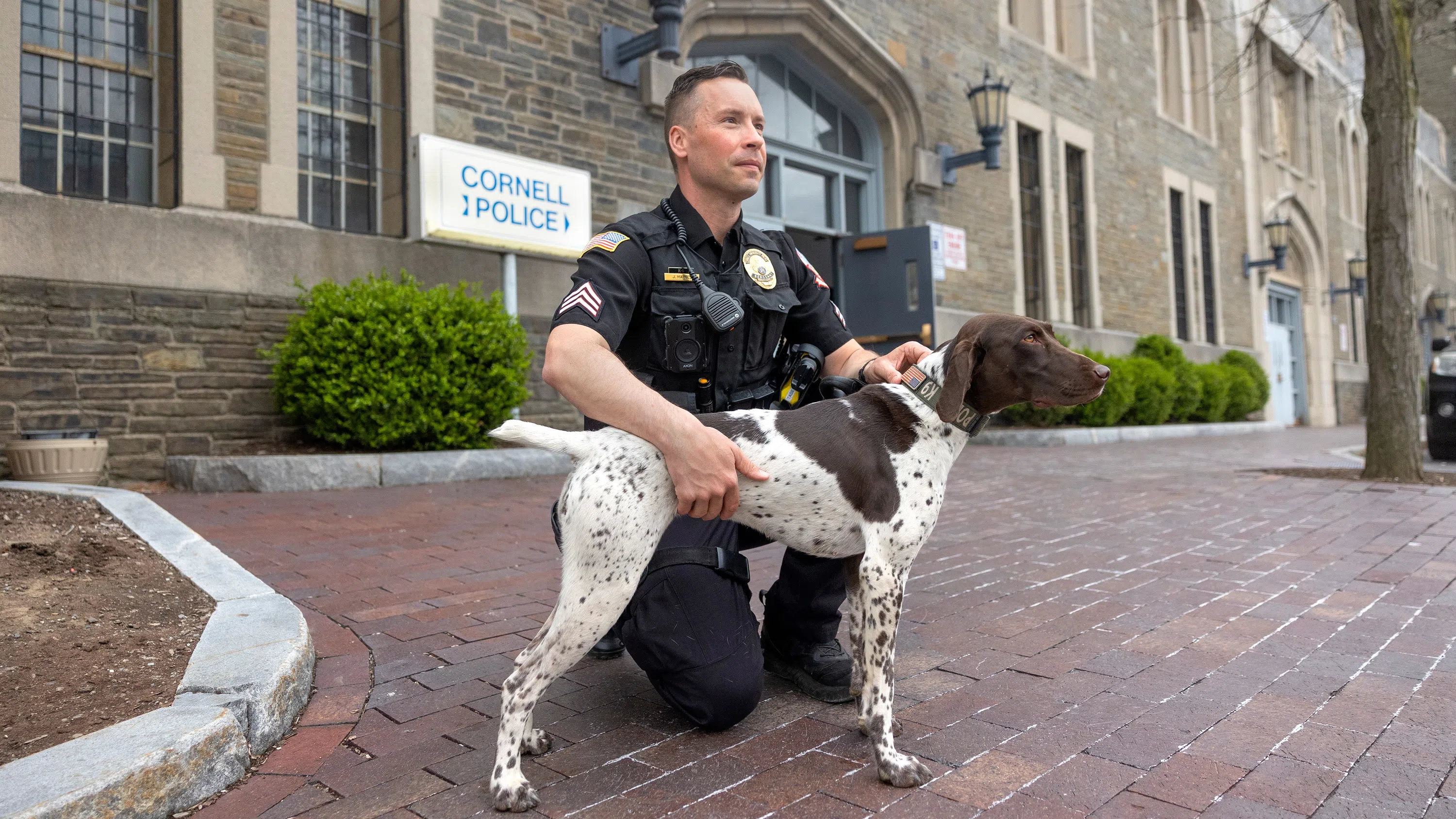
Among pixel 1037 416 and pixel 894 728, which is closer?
pixel 894 728

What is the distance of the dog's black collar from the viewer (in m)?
2.34

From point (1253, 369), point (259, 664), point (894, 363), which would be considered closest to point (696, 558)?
point (894, 363)

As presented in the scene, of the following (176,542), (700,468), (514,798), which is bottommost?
(514,798)

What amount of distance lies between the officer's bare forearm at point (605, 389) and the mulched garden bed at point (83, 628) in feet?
4.40

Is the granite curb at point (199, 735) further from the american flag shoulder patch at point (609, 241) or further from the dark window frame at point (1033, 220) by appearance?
the dark window frame at point (1033, 220)

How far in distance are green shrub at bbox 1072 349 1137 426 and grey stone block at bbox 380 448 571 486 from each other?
29.2 ft

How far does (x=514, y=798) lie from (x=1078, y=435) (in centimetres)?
1206

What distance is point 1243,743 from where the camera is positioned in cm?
227

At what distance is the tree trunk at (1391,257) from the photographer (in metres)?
7.89

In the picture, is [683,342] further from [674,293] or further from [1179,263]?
[1179,263]

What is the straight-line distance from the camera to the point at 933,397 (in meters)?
2.34

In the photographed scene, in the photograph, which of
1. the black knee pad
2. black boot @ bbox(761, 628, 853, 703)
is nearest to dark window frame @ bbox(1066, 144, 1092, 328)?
black boot @ bbox(761, 628, 853, 703)

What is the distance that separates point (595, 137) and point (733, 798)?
8827 mm

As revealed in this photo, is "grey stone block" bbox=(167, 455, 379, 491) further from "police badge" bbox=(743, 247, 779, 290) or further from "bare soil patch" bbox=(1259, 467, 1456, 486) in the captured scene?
"bare soil patch" bbox=(1259, 467, 1456, 486)
